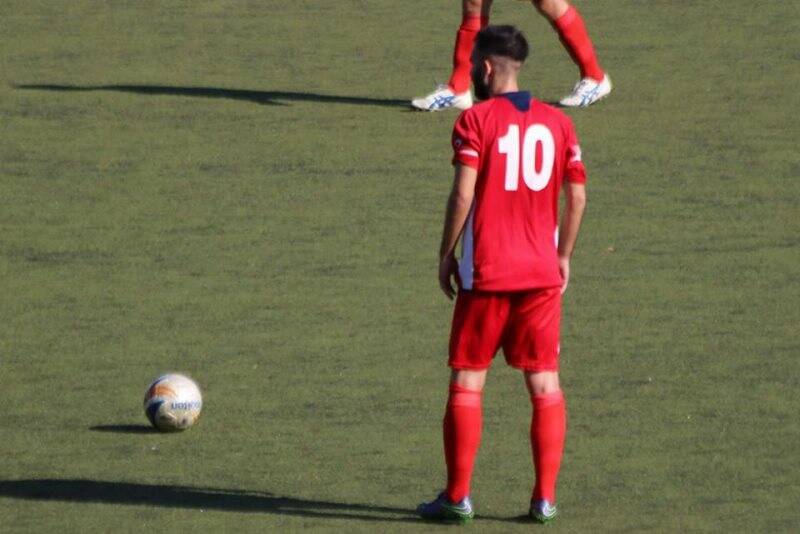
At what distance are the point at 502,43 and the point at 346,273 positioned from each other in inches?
141

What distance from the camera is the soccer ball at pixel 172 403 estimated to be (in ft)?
24.1

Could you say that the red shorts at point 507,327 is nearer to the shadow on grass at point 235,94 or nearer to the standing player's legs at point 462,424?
the standing player's legs at point 462,424

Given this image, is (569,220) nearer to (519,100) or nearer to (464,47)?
(519,100)

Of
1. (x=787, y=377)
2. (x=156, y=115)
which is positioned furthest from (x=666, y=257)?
(x=156, y=115)

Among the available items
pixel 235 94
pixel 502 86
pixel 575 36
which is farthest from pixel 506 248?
pixel 235 94

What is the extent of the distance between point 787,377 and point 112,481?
116 inches

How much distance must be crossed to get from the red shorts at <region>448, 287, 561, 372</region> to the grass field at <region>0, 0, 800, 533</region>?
59 cm

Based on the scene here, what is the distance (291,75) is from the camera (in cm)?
1352

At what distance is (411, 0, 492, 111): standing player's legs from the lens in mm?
11992

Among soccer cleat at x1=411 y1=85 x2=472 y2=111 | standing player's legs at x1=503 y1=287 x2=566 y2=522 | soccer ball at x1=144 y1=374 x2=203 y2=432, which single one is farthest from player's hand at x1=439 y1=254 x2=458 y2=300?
soccer cleat at x1=411 y1=85 x2=472 y2=111

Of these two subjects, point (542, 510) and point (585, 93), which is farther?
point (585, 93)

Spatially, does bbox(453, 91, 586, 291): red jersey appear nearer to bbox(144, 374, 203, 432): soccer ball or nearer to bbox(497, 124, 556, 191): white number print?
bbox(497, 124, 556, 191): white number print

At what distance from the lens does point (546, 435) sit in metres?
6.24

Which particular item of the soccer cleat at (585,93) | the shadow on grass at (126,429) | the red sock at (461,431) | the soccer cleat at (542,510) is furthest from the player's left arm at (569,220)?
the soccer cleat at (585,93)
